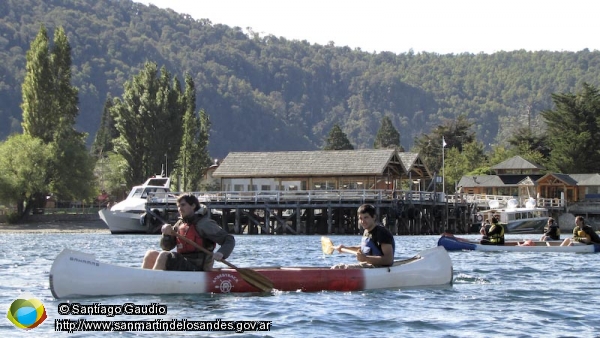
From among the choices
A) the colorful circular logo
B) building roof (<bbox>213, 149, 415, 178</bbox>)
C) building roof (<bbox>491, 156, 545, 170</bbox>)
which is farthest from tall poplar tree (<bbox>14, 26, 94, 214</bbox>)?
the colorful circular logo

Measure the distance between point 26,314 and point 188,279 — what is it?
10.5 ft

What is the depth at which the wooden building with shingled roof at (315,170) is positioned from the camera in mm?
66312

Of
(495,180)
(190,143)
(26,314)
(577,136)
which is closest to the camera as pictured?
(26,314)

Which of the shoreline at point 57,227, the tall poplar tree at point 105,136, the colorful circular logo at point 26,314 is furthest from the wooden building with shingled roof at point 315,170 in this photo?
the tall poplar tree at point 105,136

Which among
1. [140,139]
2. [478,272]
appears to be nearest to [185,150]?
[140,139]

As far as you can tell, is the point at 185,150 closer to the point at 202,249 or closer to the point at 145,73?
the point at 145,73

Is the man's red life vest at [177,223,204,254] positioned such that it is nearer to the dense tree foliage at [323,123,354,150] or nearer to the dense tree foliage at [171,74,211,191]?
the dense tree foliage at [171,74,211,191]

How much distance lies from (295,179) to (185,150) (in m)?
19.1

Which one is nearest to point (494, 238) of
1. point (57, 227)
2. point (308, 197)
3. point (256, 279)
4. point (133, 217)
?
point (256, 279)

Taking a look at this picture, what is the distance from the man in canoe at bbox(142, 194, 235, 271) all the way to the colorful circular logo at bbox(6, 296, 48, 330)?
2.34 metres

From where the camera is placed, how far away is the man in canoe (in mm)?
18062

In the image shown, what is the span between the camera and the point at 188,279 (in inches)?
730

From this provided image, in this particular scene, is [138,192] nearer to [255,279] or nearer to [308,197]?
[308,197]

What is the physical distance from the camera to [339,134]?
133750 millimetres
